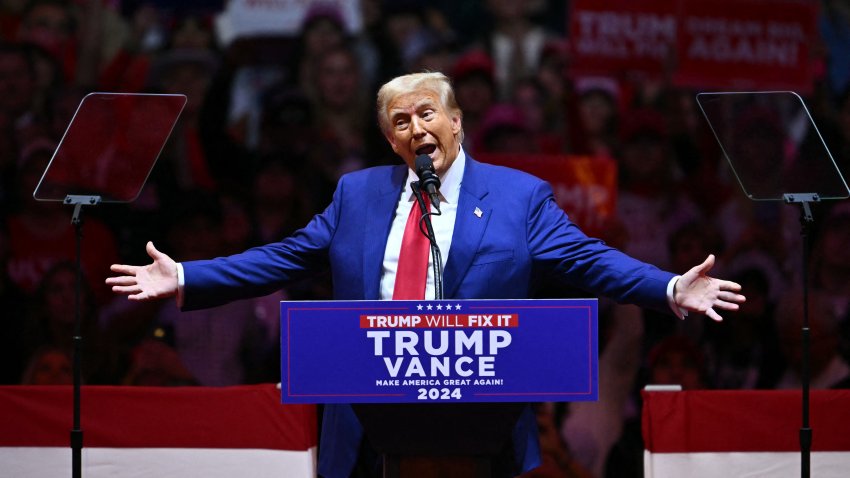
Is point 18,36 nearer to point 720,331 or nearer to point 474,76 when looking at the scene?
point 474,76

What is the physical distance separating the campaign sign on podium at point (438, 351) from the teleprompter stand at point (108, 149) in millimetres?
1172

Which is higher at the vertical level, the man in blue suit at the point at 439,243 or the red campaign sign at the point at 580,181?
the red campaign sign at the point at 580,181

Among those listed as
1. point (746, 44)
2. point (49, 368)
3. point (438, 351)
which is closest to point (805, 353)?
point (438, 351)

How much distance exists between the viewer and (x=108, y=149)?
12.6 feet

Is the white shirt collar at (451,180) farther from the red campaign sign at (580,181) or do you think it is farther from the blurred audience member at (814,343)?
the blurred audience member at (814,343)

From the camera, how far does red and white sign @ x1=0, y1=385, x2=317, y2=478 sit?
4.38 metres

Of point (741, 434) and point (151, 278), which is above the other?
point (151, 278)

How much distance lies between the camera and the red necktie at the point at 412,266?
3215 mm

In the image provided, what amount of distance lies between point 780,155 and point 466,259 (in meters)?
1.27

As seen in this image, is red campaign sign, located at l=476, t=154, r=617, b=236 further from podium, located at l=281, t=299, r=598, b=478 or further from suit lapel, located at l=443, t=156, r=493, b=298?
podium, located at l=281, t=299, r=598, b=478

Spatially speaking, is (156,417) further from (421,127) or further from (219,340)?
(421,127)

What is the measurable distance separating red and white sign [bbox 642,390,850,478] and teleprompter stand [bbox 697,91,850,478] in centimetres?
49

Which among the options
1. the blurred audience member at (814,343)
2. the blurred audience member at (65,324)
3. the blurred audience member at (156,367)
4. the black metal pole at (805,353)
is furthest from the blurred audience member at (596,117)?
the black metal pole at (805,353)

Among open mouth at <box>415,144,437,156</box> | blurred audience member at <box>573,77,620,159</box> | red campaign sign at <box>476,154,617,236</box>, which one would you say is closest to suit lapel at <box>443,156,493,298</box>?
open mouth at <box>415,144,437,156</box>
